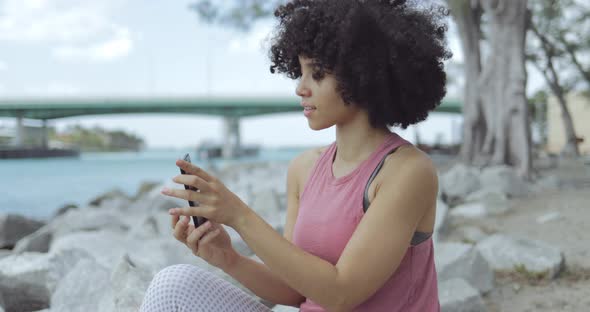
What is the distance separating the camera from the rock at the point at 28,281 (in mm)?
2543

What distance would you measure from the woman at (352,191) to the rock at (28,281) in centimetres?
161

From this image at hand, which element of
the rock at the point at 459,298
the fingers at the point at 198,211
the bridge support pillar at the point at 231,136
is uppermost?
the fingers at the point at 198,211

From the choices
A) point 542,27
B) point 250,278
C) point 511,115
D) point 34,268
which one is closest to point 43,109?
point 542,27

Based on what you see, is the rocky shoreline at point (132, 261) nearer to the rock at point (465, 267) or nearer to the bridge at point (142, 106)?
the rock at point (465, 267)

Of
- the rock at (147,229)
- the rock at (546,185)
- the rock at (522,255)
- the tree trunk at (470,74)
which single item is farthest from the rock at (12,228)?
the tree trunk at (470,74)

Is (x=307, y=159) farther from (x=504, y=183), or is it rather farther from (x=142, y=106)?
(x=142, y=106)

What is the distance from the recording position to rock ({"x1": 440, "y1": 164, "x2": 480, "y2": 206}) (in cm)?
559

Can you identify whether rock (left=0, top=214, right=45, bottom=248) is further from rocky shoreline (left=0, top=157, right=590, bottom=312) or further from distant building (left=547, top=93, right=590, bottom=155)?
distant building (left=547, top=93, right=590, bottom=155)

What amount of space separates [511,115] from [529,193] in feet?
5.94

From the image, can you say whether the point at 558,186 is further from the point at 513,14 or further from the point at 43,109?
the point at 43,109

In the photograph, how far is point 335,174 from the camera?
48.9 inches

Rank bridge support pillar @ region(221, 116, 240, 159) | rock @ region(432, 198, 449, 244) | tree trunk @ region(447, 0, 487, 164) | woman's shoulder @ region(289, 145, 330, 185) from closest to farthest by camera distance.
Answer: woman's shoulder @ region(289, 145, 330, 185), rock @ region(432, 198, 449, 244), tree trunk @ region(447, 0, 487, 164), bridge support pillar @ region(221, 116, 240, 159)

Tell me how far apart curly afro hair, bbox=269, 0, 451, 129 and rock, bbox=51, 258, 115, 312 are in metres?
1.36

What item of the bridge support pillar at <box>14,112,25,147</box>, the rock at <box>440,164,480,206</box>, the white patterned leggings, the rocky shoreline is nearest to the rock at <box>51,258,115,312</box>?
the rocky shoreline
